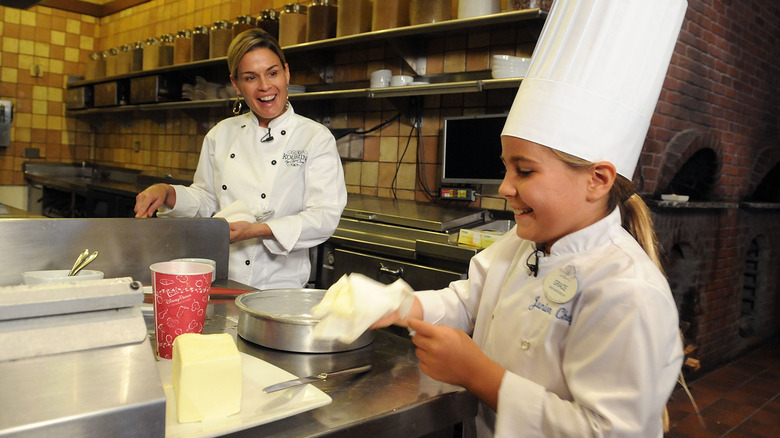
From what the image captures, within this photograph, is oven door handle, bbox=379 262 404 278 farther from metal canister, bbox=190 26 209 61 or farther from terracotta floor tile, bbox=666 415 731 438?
metal canister, bbox=190 26 209 61

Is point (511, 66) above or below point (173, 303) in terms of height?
above

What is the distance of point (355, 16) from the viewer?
370 centimetres

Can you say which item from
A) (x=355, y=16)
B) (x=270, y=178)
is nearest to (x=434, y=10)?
(x=355, y=16)

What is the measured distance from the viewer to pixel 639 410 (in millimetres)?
880

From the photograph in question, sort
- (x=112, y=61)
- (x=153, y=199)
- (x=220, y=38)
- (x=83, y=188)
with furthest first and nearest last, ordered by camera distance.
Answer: (x=112, y=61), (x=83, y=188), (x=220, y=38), (x=153, y=199)

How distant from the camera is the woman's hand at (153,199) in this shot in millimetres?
1977

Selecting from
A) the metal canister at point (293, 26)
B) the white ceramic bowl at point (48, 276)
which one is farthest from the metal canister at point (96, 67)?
the white ceramic bowl at point (48, 276)

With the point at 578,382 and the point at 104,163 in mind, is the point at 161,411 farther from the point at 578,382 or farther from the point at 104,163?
the point at 104,163

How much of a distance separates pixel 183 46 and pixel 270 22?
133cm

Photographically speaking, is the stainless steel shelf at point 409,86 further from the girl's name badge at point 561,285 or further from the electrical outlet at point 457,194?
the girl's name badge at point 561,285

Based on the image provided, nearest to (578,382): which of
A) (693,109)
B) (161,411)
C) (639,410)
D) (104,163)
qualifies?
(639,410)

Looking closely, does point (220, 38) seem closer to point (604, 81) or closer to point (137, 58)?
point (137, 58)

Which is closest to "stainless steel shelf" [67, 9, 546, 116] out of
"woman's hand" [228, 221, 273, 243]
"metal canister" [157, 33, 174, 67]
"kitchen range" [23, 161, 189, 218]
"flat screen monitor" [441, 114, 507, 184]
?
"flat screen monitor" [441, 114, 507, 184]

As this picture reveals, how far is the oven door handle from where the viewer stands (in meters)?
2.96
